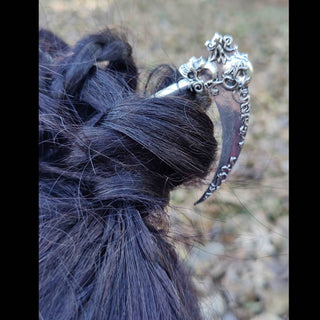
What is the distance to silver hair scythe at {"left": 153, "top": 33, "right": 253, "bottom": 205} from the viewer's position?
82 cm

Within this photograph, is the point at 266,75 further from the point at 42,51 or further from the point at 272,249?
the point at 42,51

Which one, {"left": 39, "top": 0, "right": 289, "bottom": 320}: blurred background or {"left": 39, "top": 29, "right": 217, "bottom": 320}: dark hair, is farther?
{"left": 39, "top": 0, "right": 289, "bottom": 320}: blurred background

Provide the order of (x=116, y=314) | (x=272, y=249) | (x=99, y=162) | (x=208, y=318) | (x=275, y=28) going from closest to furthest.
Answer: (x=116, y=314)
(x=99, y=162)
(x=208, y=318)
(x=272, y=249)
(x=275, y=28)

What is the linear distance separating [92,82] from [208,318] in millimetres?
668

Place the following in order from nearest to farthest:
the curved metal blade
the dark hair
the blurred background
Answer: the dark hair, the curved metal blade, the blurred background

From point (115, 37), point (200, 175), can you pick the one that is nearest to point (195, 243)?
point (200, 175)

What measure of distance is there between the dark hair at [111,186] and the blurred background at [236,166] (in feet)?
0.33

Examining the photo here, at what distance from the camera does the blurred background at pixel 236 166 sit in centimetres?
117

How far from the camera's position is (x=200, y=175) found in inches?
35.3

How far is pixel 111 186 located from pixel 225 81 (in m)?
0.33

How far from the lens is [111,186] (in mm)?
804

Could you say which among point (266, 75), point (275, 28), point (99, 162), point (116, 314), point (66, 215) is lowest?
point (116, 314)

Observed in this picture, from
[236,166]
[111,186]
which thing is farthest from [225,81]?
[236,166]

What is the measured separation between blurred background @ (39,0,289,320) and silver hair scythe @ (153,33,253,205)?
0.07 m
